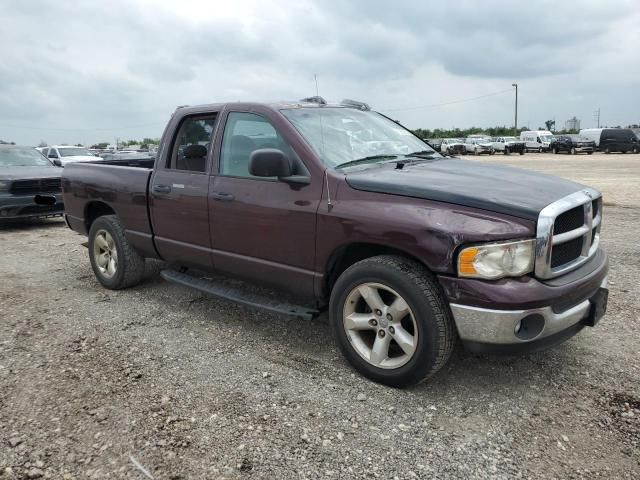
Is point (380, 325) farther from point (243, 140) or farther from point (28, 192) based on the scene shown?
point (28, 192)

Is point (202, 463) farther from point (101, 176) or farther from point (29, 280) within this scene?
point (29, 280)

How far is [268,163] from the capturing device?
338cm

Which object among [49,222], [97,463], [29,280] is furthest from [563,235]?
[49,222]

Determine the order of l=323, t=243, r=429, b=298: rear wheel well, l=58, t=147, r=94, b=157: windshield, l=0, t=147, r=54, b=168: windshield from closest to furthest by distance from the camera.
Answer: l=323, t=243, r=429, b=298: rear wheel well, l=0, t=147, r=54, b=168: windshield, l=58, t=147, r=94, b=157: windshield

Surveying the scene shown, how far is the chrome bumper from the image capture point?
2777mm

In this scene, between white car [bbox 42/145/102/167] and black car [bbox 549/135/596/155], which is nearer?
white car [bbox 42/145/102/167]

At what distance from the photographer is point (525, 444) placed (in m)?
2.70

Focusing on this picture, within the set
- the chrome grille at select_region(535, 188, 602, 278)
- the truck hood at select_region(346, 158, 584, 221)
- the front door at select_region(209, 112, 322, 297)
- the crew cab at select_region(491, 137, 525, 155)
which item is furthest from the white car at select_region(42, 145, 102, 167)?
the crew cab at select_region(491, 137, 525, 155)

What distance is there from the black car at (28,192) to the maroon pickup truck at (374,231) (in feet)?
18.8

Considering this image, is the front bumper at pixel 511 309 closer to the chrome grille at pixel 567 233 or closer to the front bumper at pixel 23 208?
the chrome grille at pixel 567 233

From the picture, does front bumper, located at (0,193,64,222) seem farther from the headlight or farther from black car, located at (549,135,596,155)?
black car, located at (549,135,596,155)

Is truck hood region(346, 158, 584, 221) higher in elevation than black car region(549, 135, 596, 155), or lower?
higher

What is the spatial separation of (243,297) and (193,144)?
1.45 m

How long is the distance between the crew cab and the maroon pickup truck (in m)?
40.6
